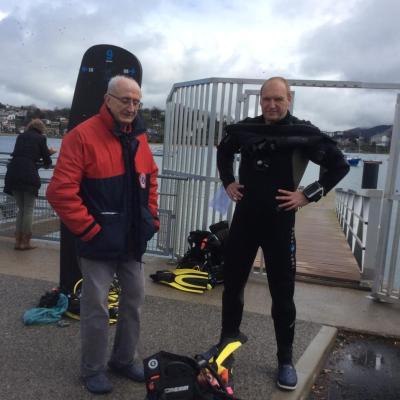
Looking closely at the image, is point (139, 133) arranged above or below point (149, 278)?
above

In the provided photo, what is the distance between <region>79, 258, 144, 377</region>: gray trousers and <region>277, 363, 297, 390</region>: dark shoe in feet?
3.38

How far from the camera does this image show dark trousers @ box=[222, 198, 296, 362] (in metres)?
3.10

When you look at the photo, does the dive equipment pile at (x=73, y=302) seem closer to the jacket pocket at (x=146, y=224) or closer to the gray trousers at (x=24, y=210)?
the jacket pocket at (x=146, y=224)

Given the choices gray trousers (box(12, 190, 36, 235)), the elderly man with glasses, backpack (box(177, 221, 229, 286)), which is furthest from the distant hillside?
gray trousers (box(12, 190, 36, 235))

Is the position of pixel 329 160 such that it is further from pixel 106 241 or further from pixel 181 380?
pixel 181 380

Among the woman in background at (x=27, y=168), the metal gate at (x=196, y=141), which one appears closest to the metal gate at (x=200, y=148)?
the metal gate at (x=196, y=141)

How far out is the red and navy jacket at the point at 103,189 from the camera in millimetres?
2680

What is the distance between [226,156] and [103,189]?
3.74 ft

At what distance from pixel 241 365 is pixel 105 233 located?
1.52 metres

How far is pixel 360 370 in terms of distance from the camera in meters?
3.77

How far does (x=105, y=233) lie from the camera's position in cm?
277

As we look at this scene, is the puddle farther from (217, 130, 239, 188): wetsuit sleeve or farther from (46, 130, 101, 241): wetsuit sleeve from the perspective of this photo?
(46, 130, 101, 241): wetsuit sleeve

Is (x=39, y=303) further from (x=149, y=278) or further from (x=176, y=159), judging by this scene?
(x=176, y=159)

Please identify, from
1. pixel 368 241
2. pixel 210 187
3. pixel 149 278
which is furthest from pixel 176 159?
pixel 368 241
